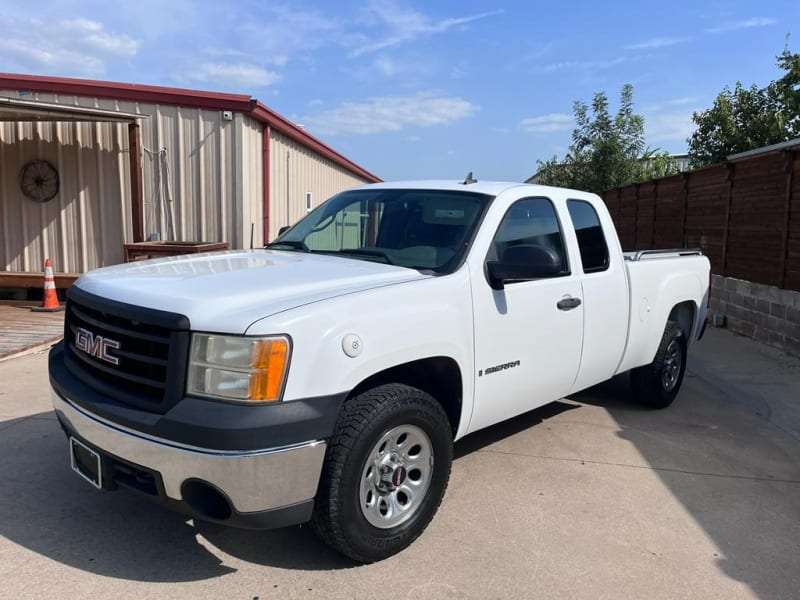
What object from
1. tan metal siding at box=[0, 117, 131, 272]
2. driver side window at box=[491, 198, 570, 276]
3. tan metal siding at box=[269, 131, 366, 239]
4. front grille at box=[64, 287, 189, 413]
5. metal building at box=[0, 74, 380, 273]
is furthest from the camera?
tan metal siding at box=[269, 131, 366, 239]

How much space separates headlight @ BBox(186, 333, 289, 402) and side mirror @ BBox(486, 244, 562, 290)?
4.59 feet

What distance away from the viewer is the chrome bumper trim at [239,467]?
8.15 ft

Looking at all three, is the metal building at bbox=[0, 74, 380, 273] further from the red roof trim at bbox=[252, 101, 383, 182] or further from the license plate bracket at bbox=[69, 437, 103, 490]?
the license plate bracket at bbox=[69, 437, 103, 490]

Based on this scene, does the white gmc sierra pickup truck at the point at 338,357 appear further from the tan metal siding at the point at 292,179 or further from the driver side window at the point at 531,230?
the tan metal siding at the point at 292,179

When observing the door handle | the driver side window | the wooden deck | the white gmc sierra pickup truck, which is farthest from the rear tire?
the wooden deck

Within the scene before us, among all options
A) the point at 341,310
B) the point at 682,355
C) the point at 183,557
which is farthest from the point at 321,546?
the point at 682,355

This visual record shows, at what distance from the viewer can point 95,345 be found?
3.01 metres

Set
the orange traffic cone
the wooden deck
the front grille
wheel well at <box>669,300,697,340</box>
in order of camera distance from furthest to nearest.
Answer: the orange traffic cone
the wooden deck
wheel well at <box>669,300,697,340</box>
the front grille

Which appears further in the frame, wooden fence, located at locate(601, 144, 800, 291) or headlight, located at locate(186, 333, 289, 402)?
wooden fence, located at locate(601, 144, 800, 291)

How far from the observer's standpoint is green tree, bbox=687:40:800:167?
18391mm

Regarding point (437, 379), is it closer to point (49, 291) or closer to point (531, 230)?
point (531, 230)

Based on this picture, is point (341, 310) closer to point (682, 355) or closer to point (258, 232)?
point (682, 355)

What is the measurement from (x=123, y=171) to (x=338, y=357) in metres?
9.49

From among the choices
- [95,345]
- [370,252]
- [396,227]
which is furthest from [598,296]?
[95,345]
